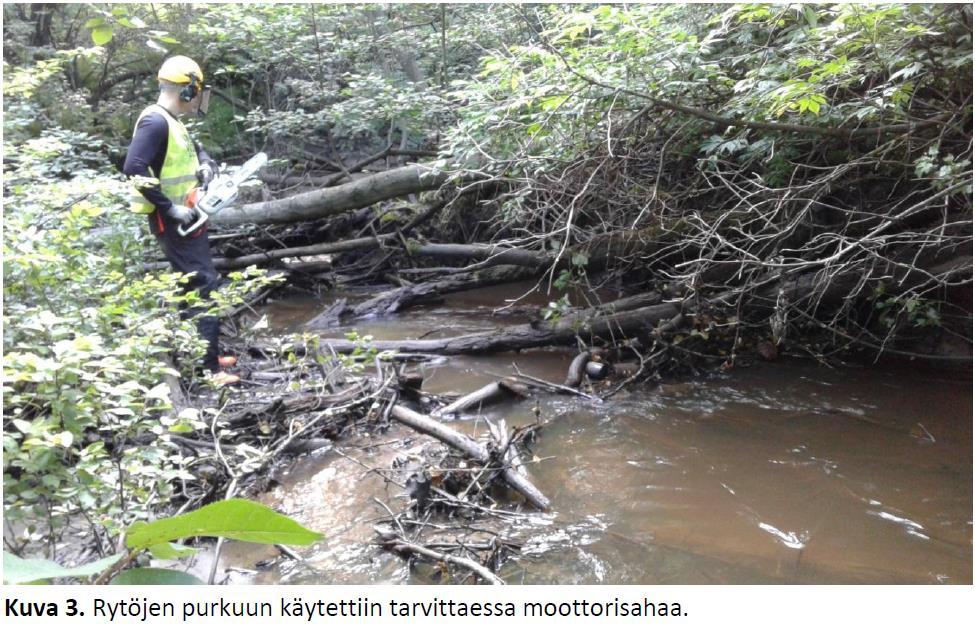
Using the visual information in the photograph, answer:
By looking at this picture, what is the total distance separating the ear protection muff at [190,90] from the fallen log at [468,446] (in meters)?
2.46

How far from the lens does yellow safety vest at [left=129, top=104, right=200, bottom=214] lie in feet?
14.9

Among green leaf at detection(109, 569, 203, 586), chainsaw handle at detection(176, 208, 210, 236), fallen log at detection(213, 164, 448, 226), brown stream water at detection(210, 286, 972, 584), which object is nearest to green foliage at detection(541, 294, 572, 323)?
brown stream water at detection(210, 286, 972, 584)

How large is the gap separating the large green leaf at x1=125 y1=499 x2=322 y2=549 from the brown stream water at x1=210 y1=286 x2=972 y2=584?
153 centimetres

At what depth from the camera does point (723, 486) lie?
11.6 feet

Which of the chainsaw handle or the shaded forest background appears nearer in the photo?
the shaded forest background

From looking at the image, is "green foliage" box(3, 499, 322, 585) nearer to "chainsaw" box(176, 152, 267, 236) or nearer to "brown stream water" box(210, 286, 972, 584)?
"brown stream water" box(210, 286, 972, 584)

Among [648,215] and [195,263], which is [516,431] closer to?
[648,215]

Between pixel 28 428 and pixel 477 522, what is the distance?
70.6 inches

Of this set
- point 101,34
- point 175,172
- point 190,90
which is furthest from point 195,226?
point 101,34

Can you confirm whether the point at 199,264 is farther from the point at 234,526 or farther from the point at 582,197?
the point at 234,526

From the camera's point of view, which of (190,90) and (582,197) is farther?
(582,197)

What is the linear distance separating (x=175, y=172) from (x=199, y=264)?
605mm

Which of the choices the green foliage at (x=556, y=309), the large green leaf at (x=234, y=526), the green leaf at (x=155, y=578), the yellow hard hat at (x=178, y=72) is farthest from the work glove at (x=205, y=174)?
the large green leaf at (x=234, y=526)

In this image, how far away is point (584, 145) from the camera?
15.5ft
